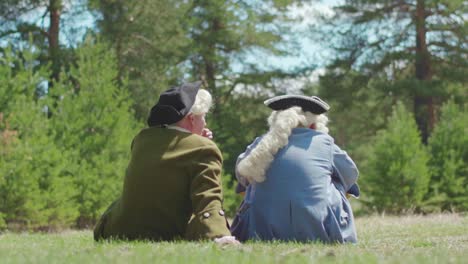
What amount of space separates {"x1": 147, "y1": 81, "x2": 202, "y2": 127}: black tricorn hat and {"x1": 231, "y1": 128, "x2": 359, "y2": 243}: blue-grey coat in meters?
0.75

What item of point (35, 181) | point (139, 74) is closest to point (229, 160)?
point (139, 74)

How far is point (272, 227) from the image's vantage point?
6.70 meters

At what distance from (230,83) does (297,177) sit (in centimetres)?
2333

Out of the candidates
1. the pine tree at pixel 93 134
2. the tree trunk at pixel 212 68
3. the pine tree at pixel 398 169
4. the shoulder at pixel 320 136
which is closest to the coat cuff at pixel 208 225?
the shoulder at pixel 320 136

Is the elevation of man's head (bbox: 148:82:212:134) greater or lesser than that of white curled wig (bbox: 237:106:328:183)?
greater

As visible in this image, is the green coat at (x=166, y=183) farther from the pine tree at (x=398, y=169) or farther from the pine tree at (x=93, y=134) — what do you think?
the pine tree at (x=398, y=169)

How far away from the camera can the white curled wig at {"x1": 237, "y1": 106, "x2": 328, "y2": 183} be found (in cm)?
651

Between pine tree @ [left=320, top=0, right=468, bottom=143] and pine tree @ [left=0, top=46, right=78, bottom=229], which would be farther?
pine tree @ [left=320, top=0, right=468, bottom=143]

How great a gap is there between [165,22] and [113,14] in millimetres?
2037

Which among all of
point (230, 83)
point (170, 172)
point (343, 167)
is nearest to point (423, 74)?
point (230, 83)

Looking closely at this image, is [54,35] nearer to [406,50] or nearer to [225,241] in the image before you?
[406,50]

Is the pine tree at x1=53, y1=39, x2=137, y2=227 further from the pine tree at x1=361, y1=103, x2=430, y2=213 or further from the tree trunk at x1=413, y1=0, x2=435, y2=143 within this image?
the tree trunk at x1=413, y1=0, x2=435, y2=143

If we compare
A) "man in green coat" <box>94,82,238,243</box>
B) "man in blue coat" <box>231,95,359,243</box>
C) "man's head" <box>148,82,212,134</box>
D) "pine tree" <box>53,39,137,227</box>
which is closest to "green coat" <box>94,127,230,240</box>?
"man in green coat" <box>94,82,238,243</box>

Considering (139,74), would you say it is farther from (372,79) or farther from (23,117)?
(23,117)
